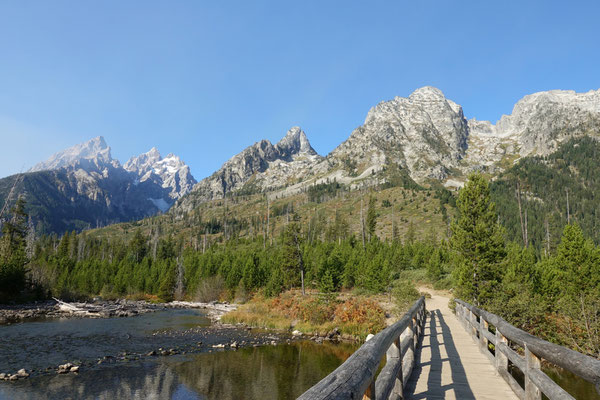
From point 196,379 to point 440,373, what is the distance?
15155mm

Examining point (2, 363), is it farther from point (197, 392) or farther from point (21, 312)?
point (21, 312)

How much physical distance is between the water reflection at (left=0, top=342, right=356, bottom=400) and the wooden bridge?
9.41m

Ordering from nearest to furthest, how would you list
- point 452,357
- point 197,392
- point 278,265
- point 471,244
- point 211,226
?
point 452,357 → point 197,392 → point 471,244 → point 278,265 → point 211,226

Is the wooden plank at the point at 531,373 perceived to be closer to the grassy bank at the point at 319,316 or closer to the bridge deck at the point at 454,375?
the bridge deck at the point at 454,375

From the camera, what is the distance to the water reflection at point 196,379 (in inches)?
637

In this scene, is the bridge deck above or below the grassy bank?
above

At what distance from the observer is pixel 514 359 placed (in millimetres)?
6309

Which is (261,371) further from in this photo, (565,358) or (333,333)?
(565,358)

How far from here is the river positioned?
1664cm

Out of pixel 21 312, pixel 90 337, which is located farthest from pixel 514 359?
pixel 21 312

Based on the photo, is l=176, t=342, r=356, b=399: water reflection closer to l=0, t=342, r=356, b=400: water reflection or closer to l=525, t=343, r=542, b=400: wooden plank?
l=0, t=342, r=356, b=400: water reflection

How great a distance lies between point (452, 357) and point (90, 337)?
100.0 feet

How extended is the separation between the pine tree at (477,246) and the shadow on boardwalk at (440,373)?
1358 cm

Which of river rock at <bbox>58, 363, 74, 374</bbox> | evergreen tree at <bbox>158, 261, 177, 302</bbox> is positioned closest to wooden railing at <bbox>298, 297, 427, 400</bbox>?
river rock at <bbox>58, 363, 74, 374</bbox>
